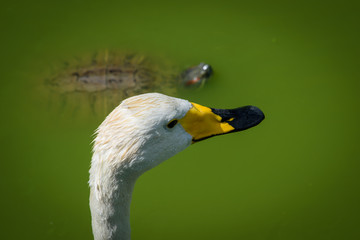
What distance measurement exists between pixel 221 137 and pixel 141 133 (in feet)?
8.46

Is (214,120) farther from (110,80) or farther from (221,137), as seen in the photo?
(110,80)

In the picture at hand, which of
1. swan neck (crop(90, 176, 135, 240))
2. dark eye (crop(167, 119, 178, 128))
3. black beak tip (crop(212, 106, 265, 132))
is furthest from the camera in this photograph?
black beak tip (crop(212, 106, 265, 132))

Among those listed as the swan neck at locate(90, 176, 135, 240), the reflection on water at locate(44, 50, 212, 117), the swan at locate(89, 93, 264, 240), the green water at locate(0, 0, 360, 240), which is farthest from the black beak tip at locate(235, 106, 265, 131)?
the reflection on water at locate(44, 50, 212, 117)

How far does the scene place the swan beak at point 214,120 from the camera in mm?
2961

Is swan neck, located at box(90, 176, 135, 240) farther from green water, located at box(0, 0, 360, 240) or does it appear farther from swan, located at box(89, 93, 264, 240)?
green water, located at box(0, 0, 360, 240)

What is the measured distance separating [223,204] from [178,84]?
1.84 m

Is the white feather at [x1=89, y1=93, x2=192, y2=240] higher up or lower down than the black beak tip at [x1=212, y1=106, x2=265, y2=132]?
lower down

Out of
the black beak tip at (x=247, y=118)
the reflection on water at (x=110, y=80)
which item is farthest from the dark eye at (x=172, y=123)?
the reflection on water at (x=110, y=80)

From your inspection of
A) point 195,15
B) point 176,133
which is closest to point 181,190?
point 176,133

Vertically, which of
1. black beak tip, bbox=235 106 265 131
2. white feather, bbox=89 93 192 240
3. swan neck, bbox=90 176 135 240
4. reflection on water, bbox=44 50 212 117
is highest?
reflection on water, bbox=44 50 212 117

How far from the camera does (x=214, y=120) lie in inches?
123

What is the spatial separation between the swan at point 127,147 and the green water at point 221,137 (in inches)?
67.0

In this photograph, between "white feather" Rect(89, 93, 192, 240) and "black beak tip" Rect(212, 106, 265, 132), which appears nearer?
"white feather" Rect(89, 93, 192, 240)

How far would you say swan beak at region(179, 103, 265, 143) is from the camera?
2.96m
